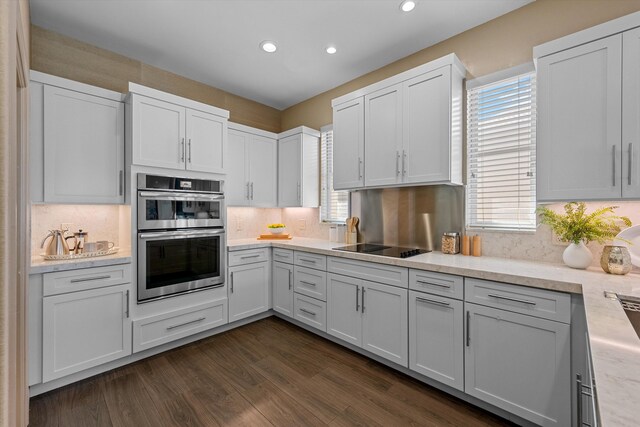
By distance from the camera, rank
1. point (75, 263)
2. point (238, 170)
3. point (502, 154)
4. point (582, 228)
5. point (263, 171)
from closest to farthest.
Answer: point (582, 228) → point (75, 263) → point (502, 154) → point (238, 170) → point (263, 171)

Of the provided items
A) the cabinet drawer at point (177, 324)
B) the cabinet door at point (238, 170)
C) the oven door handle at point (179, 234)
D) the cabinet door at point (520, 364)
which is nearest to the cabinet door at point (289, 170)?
the cabinet door at point (238, 170)

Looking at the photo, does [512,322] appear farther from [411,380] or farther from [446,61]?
[446,61]

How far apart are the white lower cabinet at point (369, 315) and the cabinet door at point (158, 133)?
189 centimetres

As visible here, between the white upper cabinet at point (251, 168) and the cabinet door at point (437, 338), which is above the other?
the white upper cabinet at point (251, 168)

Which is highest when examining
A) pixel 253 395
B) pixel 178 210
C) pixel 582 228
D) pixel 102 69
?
pixel 102 69

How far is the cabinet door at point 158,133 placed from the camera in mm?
2521

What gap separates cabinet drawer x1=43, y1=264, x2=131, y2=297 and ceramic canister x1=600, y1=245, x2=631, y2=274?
11.3 ft

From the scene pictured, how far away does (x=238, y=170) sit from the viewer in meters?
3.55

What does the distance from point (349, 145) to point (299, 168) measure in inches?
36.8

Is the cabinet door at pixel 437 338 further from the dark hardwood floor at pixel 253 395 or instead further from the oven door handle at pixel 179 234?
the oven door handle at pixel 179 234

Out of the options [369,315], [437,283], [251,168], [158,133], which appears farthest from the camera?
[251,168]

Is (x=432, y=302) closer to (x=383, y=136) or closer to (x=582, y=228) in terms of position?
(x=582, y=228)

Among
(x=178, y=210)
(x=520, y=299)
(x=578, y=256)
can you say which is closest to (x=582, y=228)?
(x=578, y=256)

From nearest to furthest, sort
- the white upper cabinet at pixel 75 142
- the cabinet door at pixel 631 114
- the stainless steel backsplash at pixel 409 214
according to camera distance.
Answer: the cabinet door at pixel 631 114
the white upper cabinet at pixel 75 142
the stainless steel backsplash at pixel 409 214
